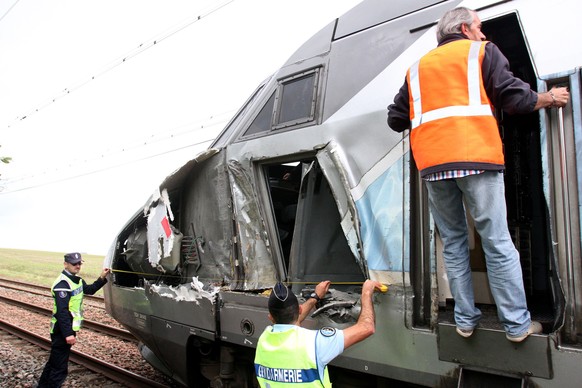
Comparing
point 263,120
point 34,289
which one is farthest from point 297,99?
point 34,289

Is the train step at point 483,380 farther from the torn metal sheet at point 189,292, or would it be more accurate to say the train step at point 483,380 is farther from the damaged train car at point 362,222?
the torn metal sheet at point 189,292

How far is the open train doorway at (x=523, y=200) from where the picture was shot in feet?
10.4

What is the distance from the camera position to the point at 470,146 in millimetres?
2279

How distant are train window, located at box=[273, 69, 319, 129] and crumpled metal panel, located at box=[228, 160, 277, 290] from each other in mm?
610

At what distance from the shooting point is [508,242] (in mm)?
2314

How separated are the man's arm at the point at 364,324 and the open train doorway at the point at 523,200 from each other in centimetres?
66

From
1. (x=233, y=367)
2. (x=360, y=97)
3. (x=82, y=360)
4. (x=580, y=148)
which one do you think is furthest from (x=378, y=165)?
(x=82, y=360)

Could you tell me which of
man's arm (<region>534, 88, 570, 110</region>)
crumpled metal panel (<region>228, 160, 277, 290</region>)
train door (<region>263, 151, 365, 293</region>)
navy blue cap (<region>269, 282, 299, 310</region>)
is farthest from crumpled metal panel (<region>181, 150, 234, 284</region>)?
man's arm (<region>534, 88, 570, 110</region>)

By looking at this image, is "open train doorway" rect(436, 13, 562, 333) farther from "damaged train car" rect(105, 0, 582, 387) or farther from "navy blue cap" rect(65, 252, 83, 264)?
"navy blue cap" rect(65, 252, 83, 264)

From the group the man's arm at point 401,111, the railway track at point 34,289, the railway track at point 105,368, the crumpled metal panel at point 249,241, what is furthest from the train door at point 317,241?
the railway track at point 34,289

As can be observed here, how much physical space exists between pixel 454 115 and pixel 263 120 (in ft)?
7.27

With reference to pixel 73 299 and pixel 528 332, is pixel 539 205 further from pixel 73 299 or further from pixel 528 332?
pixel 73 299

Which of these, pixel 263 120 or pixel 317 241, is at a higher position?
pixel 263 120

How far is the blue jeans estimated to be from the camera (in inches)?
89.1
